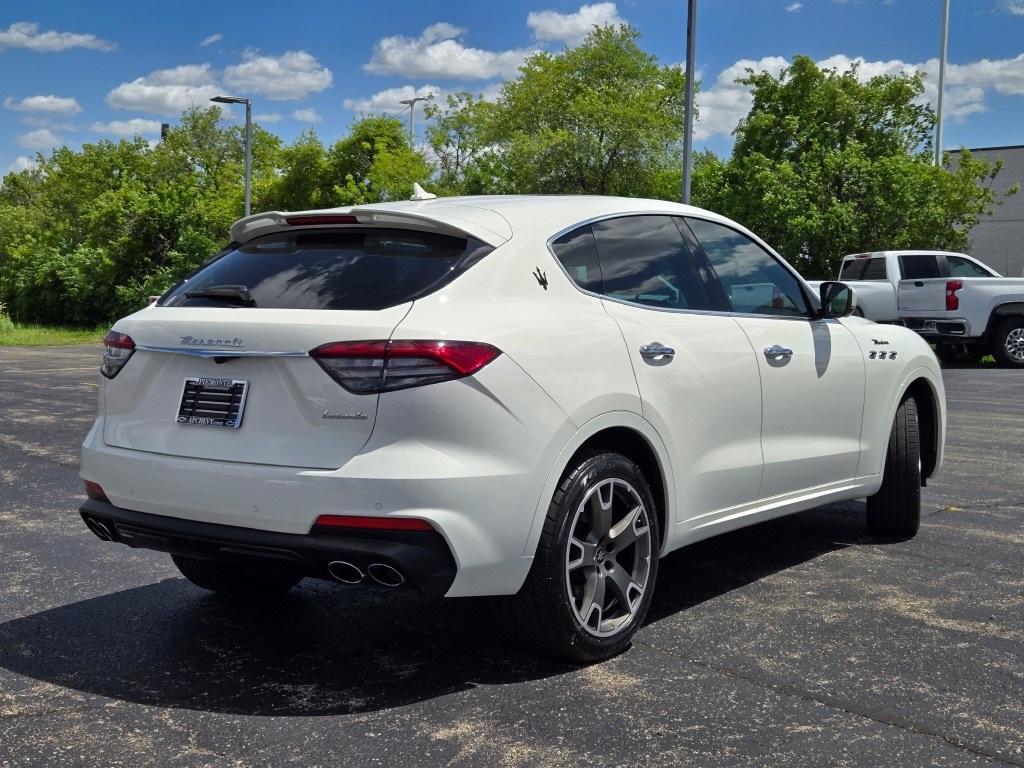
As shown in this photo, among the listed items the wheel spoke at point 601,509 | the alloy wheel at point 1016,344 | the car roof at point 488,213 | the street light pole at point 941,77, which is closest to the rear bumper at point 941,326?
the alloy wheel at point 1016,344

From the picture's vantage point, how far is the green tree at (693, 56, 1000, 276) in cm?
2875

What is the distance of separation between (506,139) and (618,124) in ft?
32.5

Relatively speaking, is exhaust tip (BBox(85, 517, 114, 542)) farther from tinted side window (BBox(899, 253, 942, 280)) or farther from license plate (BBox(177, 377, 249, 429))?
tinted side window (BBox(899, 253, 942, 280))

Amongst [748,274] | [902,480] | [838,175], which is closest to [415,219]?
[748,274]

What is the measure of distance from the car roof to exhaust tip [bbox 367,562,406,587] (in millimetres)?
1178

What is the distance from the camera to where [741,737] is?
3.46 meters

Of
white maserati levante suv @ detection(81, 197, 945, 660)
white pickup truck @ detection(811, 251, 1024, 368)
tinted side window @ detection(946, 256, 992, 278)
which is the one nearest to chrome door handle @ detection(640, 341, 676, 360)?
white maserati levante suv @ detection(81, 197, 945, 660)

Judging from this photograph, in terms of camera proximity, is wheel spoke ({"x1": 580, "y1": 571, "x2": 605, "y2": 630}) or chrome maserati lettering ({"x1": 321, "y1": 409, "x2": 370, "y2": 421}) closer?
chrome maserati lettering ({"x1": 321, "y1": 409, "x2": 370, "y2": 421})

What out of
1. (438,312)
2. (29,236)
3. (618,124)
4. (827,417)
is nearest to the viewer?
(438,312)

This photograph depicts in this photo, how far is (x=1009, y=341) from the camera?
20172 mm

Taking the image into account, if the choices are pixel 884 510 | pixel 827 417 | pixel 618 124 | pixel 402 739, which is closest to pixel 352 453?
pixel 402 739

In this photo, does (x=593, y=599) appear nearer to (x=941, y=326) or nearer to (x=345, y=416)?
(x=345, y=416)

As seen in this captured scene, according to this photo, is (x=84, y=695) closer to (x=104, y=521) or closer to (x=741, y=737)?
(x=104, y=521)

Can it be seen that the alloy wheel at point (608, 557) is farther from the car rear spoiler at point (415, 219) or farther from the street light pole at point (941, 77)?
the street light pole at point (941, 77)
